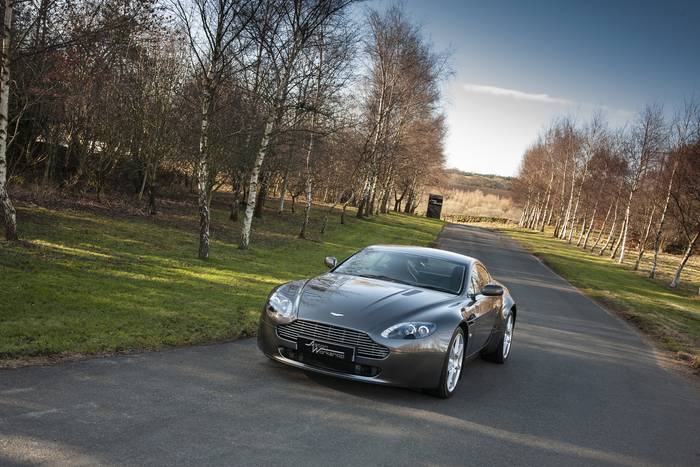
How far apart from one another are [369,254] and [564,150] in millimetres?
50857

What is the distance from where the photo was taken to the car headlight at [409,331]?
16.3 ft

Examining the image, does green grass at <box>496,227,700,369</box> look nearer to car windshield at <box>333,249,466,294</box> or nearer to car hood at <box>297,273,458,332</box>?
car windshield at <box>333,249,466,294</box>

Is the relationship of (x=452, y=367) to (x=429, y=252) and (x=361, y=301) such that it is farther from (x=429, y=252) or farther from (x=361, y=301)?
(x=429, y=252)

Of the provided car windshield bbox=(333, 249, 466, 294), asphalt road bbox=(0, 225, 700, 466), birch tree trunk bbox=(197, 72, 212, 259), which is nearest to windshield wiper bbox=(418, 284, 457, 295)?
car windshield bbox=(333, 249, 466, 294)

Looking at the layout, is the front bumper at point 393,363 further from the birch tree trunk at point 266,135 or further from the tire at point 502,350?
the birch tree trunk at point 266,135

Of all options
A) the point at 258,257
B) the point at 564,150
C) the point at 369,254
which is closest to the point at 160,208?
the point at 258,257

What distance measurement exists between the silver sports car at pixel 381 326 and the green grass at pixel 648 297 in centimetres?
→ 618

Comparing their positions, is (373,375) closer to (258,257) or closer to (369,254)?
(369,254)

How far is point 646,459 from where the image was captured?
451 centimetres

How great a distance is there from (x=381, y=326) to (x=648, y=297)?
62.5 feet

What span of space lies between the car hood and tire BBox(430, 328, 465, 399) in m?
0.47

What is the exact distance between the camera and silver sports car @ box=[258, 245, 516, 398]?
4.89 metres

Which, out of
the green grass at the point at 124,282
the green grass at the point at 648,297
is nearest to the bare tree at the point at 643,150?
the green grass at the point at 648,297

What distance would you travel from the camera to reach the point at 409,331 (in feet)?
16.5
